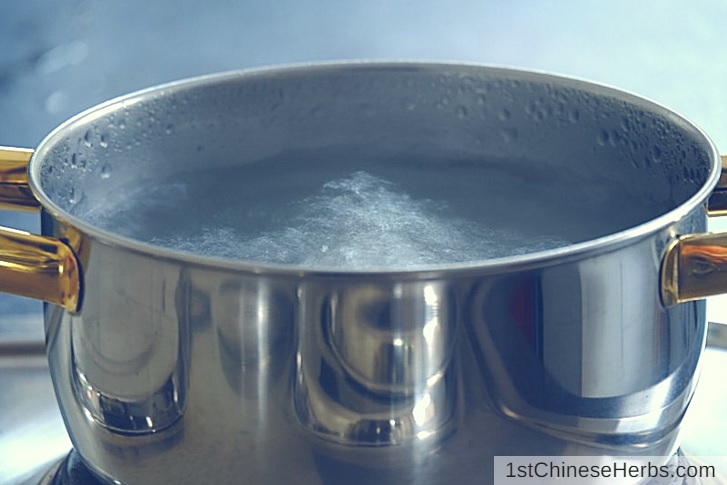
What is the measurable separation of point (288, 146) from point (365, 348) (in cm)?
34

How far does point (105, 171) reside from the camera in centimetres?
62

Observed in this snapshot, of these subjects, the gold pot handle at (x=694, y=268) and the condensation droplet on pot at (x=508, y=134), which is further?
the condensation droplet on pot at (x=508, y=134)

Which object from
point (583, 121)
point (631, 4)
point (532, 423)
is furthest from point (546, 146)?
point (631, 4)

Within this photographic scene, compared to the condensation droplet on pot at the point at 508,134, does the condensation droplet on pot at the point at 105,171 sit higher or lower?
lower

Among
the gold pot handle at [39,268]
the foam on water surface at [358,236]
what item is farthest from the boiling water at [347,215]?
the gold pot handle at [39,268]

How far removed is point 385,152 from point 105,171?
0.20 metres

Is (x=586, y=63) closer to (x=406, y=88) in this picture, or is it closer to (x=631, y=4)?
(x=631, y=4)

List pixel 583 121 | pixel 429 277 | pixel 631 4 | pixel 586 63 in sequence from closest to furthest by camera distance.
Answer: pixel 429 277, pixel 583 121, pixel 586 63, pixel 631 4

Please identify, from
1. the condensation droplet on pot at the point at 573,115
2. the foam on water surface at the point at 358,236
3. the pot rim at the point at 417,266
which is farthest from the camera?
the condensation droplet on pot at the point at 573,115

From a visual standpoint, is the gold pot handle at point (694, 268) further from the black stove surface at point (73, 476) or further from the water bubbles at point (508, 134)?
the water bubbles at point (508, 134)

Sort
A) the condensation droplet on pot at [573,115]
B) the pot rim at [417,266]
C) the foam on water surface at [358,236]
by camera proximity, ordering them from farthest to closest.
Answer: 1. the condensation droplet on pot at [573,115]
2. the foam on water surface at [358,236]
3. the pot rim at [417,266]

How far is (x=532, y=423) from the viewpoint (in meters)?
0.41

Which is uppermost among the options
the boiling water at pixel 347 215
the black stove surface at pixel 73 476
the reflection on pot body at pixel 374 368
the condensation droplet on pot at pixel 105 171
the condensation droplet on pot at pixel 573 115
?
the condensation droplet on pot at pixel 573 115

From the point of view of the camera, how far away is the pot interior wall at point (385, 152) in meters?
0.59
